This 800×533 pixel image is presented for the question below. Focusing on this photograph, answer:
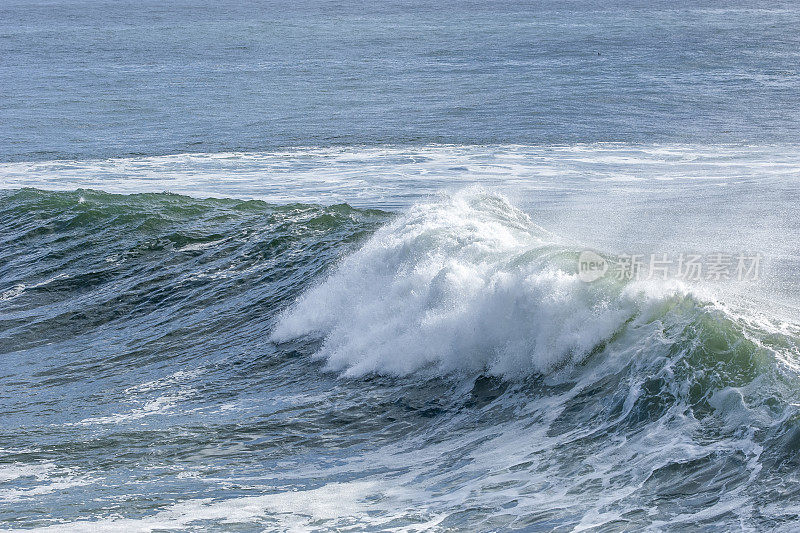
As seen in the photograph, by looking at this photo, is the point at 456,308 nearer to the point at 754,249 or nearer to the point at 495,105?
the point at 754,249

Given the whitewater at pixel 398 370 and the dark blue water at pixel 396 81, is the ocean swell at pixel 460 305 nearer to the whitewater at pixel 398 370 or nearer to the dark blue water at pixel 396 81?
the whitewater at pixel 398 370

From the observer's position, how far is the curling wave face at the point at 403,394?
6914 millimetres

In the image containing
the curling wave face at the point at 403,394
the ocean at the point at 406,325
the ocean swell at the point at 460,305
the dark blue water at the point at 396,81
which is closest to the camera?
the curling wave face at the point at 403,394

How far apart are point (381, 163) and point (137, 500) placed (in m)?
18.4

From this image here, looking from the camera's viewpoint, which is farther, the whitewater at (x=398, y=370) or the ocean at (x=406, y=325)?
the ocean at (x=406, y=325)

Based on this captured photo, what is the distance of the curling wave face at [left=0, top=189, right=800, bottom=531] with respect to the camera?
691cm

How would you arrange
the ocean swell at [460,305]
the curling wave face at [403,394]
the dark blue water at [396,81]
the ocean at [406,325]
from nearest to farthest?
1. the curling wave face at [403,394]
2. the ocean at [406,325]
3. the ocean swell at [460,305]
4. the dark blue water at [396,81]

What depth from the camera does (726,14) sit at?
7438 centimetres

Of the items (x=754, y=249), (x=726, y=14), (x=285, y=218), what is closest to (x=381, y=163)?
(x=285, y=218)

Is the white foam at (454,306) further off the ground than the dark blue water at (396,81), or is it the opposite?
the dark blue water at (396,81)

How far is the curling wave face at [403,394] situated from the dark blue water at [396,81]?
15.9 m

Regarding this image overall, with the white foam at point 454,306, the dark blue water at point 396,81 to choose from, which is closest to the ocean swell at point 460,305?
the white foam at point 454,306

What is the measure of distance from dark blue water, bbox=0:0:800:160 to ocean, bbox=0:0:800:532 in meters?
0.45

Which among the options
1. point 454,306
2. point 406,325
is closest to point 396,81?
point 406,325
